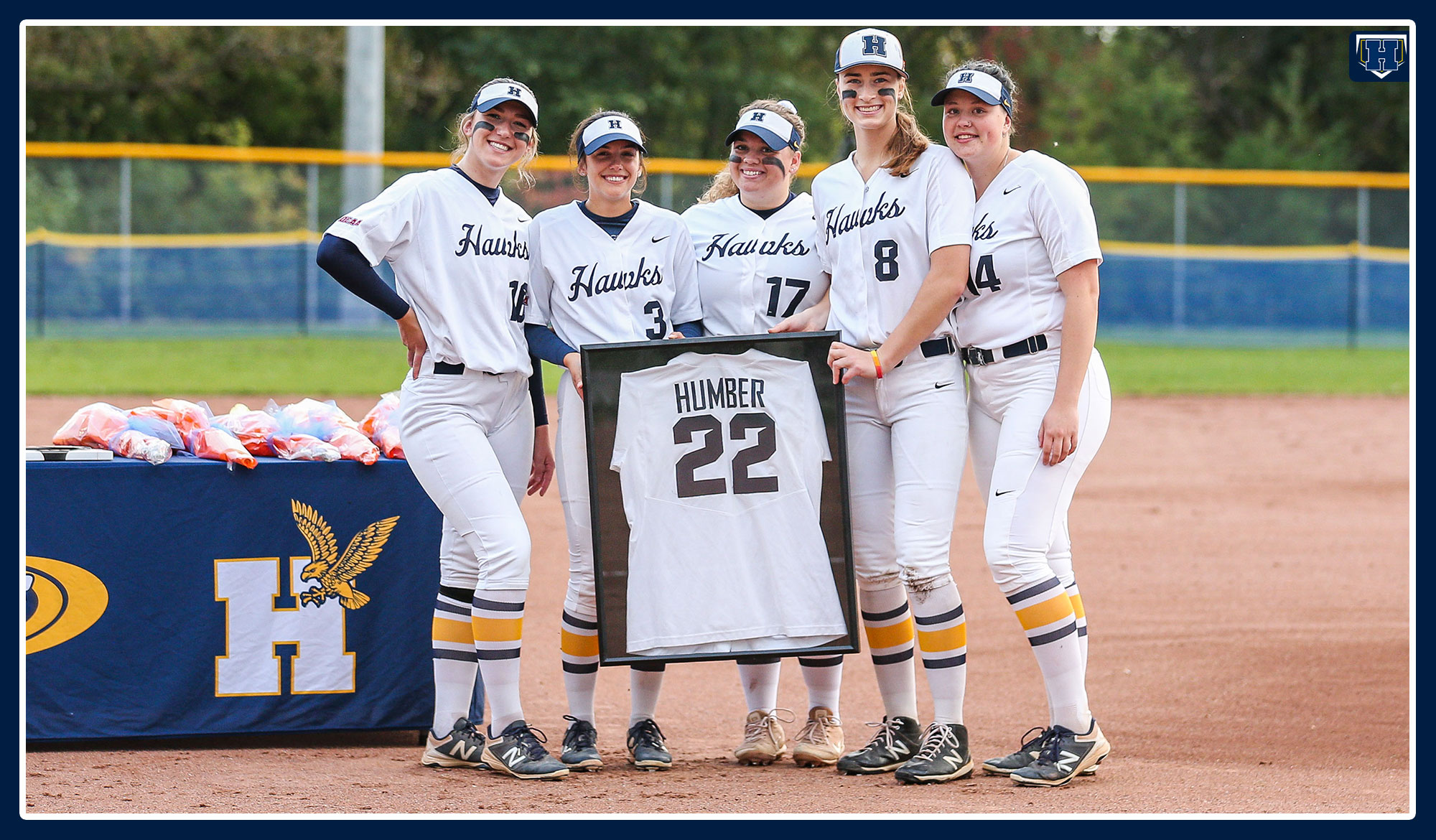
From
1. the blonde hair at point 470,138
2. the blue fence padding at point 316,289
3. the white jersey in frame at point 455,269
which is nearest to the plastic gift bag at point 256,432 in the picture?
the white jersey in frame at point 455,269

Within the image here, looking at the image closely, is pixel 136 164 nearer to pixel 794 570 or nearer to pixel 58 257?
pixel 58 257

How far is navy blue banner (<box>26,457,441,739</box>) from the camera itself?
14.8ft

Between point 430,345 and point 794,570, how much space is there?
4.02 feet

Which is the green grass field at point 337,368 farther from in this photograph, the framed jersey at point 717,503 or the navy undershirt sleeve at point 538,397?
the framed jersey at point 717,503

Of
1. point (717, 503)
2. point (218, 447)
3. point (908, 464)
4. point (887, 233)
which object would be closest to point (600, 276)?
point (717, 503)

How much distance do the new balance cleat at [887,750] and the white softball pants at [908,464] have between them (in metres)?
0.47

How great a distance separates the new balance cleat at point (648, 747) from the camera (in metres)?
4.34

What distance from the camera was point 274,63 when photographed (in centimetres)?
2802

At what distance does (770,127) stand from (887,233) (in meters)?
0.53

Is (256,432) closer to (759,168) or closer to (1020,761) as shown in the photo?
(759,168)

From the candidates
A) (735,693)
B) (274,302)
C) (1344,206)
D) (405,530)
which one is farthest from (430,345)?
(1344,206)

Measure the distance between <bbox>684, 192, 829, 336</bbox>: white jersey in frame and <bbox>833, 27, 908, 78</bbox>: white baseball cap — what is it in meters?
0.48

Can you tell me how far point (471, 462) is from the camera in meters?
Answer: 4.16

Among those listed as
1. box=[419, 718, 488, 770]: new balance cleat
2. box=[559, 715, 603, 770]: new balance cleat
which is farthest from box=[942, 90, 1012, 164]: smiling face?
box=[419, 718, 488, 770]: new balance cleat
